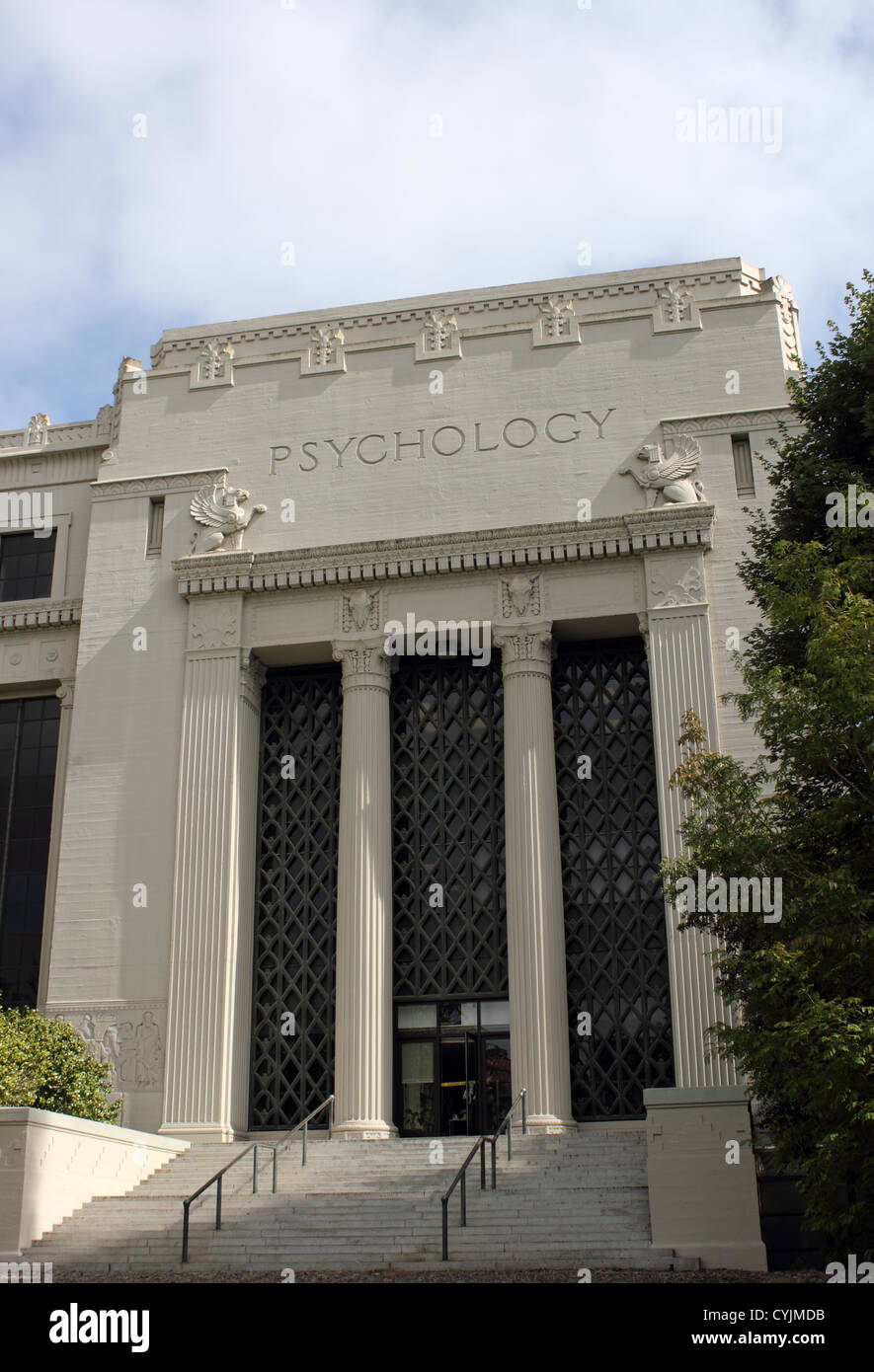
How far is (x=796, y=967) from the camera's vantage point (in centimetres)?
1533

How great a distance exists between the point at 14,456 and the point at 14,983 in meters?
13.1

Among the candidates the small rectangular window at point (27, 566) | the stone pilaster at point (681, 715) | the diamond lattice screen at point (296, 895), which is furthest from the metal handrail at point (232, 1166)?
the small rectangular window at point (27, 566)

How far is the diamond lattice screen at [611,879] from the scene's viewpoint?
26281 millimetres

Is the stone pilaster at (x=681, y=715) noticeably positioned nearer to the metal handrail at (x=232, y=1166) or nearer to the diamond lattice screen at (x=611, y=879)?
the diamond lattice screen at (x=611, y=879)

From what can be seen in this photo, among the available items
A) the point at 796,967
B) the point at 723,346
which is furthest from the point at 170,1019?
the point at 723,346

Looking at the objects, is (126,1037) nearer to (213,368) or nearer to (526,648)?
(526,648)

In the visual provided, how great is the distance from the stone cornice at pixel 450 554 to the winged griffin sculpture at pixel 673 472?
588mm

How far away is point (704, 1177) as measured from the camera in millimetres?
19125

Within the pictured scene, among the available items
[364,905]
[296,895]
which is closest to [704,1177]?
[364,905]

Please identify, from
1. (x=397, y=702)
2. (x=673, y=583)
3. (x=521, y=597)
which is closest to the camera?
(x=673, y=583)

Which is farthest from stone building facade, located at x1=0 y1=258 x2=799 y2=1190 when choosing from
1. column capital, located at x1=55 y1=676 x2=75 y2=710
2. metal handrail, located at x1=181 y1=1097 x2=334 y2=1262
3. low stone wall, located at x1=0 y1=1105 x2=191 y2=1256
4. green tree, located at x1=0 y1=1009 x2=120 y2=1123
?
low stone wall, located at x1=0 y1=1105 x2=191 y2=1256

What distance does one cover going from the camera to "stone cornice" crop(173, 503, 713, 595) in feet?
92.9

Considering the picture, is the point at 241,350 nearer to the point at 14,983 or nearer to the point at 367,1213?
the point at 14,983

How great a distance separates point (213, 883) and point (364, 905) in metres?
3.20
